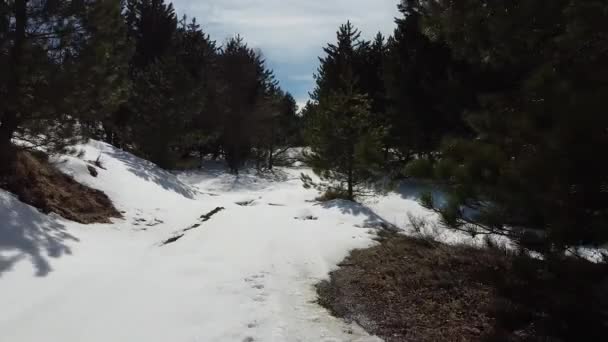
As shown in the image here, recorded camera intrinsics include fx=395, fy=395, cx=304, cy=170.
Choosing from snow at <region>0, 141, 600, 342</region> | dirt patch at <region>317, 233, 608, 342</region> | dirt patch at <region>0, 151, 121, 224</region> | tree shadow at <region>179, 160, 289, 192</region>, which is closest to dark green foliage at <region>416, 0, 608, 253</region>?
dirt patch at <region>317, 233, 608, 342</region>

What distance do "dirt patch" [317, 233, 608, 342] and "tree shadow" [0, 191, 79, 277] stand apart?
4.23 meters

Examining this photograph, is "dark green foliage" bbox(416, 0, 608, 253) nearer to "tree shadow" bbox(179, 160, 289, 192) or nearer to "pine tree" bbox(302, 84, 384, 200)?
"pine tree" bbox(302, 84, 384, 200)

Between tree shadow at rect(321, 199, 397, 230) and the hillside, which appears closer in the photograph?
the hillside

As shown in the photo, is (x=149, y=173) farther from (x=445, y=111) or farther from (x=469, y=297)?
(x=469, y=297)

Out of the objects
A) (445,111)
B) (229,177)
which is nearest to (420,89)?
(445,111)

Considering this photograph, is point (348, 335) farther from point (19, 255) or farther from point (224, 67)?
point (224, 67)

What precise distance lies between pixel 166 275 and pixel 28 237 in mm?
2627

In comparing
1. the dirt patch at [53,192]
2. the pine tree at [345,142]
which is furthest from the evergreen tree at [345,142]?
the dirt patch at [53,192]

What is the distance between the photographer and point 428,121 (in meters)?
16.0

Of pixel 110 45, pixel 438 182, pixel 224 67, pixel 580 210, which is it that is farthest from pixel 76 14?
pixel 224 67

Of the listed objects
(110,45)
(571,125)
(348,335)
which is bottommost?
(348,335)

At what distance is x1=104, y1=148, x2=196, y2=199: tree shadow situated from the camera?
13.6 m

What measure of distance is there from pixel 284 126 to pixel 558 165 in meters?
29.1

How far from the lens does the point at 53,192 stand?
853 centimetres
